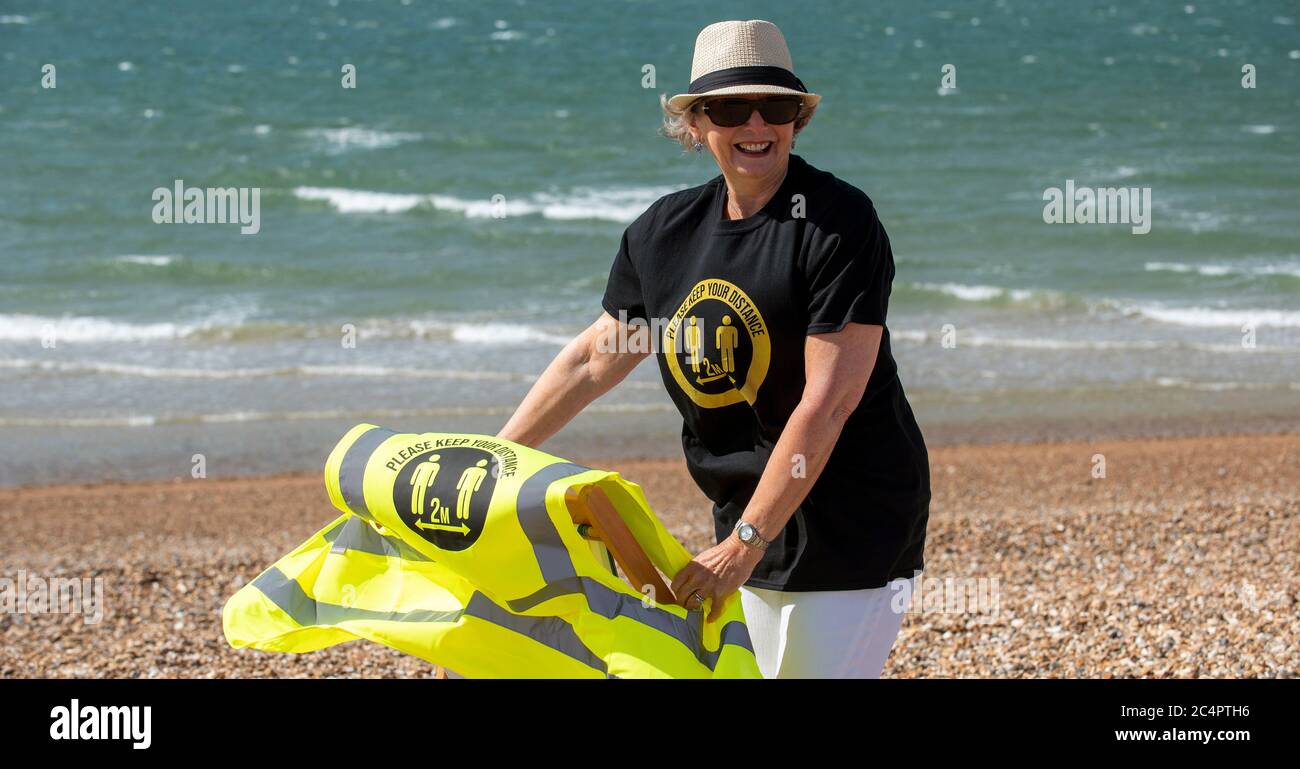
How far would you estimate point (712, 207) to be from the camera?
2.98 metres

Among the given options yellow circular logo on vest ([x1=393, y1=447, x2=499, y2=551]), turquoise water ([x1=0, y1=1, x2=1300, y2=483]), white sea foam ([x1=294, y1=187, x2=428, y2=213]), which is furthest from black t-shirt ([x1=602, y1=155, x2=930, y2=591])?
white sea foam ([x1=294, y1=187, x2=428, y2=213])

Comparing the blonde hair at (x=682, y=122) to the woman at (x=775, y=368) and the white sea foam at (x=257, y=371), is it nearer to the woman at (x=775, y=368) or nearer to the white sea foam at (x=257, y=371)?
the woman at (x=775, y=368)

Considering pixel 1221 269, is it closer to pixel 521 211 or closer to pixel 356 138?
pixel 521 211

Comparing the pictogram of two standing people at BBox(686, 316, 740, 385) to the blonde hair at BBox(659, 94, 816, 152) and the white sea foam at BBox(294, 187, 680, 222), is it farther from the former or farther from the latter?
the white sea foam at BBox(294, 187, 680, 222)

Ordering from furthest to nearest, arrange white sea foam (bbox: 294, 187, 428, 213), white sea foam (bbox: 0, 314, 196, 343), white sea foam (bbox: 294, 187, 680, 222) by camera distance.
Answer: white sea foam (bbox: 294, 187, 428, 213)
white sea foam (bbox: 294, 187, 680, 222)
white sea foam (bbox: 0, 314, 196, 343)

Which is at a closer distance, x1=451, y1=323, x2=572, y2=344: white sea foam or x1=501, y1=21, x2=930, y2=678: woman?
x1=501, y1=21, x2=930, y2=678: woman

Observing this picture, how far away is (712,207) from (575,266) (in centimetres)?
1471

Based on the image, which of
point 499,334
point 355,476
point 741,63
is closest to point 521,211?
point 499,334

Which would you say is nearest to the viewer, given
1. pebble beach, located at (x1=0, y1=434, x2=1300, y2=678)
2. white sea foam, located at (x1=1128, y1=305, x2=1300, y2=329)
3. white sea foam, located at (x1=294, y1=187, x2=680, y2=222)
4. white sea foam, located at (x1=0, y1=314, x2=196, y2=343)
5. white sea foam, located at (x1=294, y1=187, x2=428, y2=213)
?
pebble beach, located at (x1=0, y1=434, x2=1300, y2=678)

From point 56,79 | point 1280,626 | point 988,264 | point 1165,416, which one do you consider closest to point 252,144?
point 56,79

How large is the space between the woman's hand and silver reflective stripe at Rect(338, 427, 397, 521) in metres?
0.64

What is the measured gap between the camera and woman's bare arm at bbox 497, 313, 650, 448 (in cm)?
322
